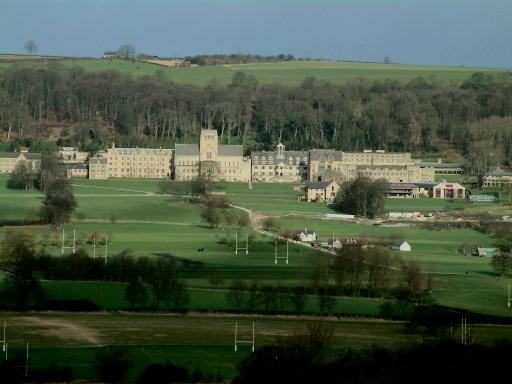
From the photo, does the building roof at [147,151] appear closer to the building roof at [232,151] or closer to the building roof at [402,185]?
the building roof at [232,151]

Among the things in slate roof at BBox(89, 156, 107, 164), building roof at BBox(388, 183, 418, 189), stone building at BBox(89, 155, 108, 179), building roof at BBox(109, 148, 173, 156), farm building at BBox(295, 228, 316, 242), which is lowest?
farm building at BBox(295, 228, 316, 242)

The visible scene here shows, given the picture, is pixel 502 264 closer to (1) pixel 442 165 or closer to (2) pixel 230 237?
(2) pixel 230 237

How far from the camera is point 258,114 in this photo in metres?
127

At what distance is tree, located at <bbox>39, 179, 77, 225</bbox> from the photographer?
2741 inches

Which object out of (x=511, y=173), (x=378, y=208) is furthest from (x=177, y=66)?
(x=378, y=208)

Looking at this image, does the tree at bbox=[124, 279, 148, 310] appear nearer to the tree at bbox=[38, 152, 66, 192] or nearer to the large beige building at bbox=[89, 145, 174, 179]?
the tree at bbox=[38, 152, 66, 192]

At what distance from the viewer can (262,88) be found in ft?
454

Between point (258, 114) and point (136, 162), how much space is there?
80.7 feet

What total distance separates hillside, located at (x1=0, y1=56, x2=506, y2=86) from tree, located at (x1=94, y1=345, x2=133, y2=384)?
4443 inches

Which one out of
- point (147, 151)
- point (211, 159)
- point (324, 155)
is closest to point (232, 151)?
point (211, 159)

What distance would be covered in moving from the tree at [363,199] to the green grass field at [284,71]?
60.5 meters

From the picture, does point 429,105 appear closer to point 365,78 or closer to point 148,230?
point 365,78

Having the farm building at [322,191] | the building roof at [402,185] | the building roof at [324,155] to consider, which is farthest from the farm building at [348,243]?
the building roof at [324,155]

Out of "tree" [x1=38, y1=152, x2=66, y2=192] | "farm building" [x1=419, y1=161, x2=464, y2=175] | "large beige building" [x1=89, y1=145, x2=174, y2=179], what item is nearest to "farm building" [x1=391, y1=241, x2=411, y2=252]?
"tree" [x1=38, y1=152, x2=66, y2=192]
